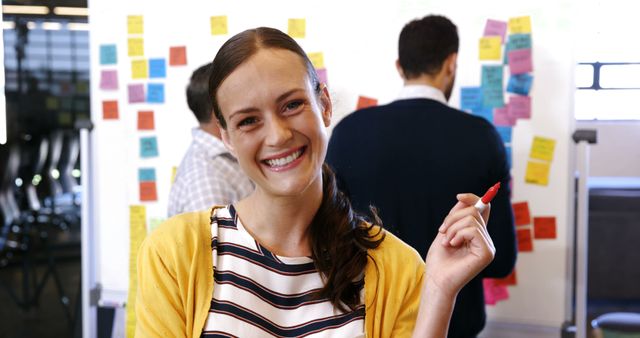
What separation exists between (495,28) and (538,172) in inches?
20.2

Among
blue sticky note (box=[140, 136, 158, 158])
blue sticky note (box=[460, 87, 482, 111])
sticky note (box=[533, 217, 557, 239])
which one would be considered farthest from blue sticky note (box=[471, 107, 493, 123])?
blue sticky note (box=[140, 136, 158, 158])

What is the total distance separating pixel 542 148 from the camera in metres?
2.57

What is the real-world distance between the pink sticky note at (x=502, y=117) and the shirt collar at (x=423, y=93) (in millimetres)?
571

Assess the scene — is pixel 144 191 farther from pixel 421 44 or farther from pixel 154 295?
pixel 154 295

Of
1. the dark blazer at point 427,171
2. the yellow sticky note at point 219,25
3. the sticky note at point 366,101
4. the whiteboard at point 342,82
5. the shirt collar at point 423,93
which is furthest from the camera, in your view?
the yellow sticky note at point 219,25

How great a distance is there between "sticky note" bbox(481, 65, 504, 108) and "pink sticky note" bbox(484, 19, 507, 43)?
4.2 inches

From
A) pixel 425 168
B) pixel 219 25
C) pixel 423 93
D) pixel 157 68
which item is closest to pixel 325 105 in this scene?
pixel 425 168

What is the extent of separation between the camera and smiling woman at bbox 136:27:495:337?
43.1 inches

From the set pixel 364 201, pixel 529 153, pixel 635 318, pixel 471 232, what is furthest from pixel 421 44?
pixel 471 232

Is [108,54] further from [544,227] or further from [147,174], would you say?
[544,227]

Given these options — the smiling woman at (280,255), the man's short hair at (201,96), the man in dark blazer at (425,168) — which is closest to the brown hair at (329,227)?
the smiling woman at (280,255)

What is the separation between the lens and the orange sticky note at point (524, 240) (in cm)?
259

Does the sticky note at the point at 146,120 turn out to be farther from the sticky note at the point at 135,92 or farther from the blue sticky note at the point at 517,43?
the blue sticky note at the point at 517,43

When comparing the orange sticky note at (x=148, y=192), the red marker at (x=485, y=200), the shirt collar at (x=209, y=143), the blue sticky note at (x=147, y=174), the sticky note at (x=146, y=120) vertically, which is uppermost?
the sticky note at (x=146, y=120)
